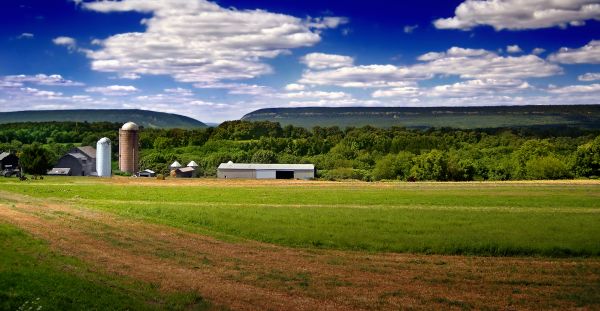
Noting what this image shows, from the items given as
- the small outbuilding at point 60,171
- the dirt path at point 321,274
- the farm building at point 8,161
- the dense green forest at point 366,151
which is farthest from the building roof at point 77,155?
the dirt path at point 321,274

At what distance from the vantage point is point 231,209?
4444cm

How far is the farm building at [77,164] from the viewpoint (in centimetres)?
9738

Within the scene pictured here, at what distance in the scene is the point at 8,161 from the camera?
311 ft

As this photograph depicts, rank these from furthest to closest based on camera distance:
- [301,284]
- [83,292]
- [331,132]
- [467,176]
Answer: [331,132] < [467,176] < [301,284] < [83,292]

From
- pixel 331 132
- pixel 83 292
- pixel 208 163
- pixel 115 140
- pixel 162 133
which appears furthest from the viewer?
pixel 331 132

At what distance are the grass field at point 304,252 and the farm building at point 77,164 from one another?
46.6 metres

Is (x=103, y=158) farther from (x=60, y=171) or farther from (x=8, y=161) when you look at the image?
(x=8, y=161)

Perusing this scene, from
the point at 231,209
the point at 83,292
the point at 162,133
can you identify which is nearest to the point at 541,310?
the point at 83,292

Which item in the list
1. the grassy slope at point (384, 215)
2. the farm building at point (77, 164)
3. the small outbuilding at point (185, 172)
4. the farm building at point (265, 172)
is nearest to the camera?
the grassy slope at point (384, 215)

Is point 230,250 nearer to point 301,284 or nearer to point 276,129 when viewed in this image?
point 301,284

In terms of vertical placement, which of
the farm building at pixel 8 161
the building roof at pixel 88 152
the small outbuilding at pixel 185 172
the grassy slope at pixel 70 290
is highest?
the building roof at pixel 88 152

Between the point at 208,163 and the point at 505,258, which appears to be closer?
the point at 505,258

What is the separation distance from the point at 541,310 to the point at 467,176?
74127 millimetres

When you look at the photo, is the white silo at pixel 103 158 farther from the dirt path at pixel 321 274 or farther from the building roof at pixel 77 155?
the dirt path at pixel 321 274
